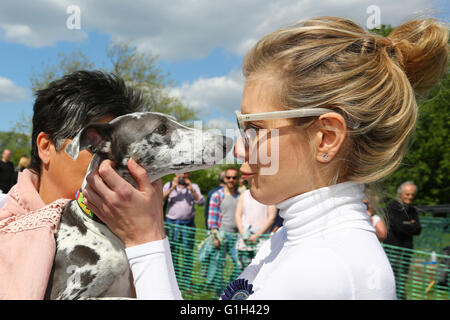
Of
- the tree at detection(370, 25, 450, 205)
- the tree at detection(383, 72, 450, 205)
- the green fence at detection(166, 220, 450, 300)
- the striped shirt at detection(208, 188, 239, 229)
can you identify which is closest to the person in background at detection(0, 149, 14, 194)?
the green fence at detection(166, 220, 450, 300)

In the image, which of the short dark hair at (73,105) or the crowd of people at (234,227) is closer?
the short dark hair at (73,105)

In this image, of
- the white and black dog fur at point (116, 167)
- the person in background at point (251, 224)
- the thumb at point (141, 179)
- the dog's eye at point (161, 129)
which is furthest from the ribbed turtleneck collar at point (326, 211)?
the person in background at point (251, 224)

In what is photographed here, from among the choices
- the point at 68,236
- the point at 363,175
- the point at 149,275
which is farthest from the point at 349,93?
the point at 68,236

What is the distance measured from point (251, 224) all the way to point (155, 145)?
504 cm

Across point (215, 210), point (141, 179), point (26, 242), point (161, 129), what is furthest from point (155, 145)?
point (215, 210)

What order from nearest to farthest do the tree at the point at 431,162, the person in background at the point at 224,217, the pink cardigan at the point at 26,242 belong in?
the pink cardigan at the point at 26,242 → the person in background at the point at 224,217 → the tree at the point at 431,162

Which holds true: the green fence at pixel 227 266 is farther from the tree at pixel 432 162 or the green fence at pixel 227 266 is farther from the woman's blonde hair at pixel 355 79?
the tree at pixel 432 162

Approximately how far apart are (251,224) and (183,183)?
8.37 feet

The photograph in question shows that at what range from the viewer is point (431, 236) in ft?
34.4

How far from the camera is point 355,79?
4.33 feet

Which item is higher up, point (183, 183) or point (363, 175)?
point (363, 175)

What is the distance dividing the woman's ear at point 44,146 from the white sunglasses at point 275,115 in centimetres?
131

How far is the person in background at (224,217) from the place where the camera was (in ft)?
24.5

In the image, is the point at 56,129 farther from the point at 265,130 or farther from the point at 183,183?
the point at 183,183
